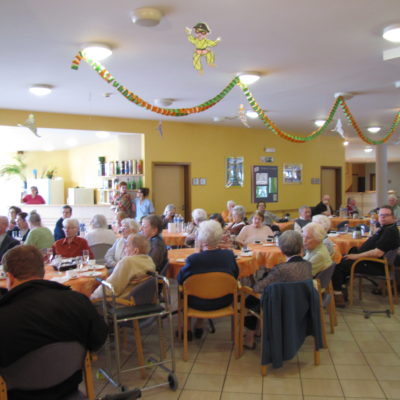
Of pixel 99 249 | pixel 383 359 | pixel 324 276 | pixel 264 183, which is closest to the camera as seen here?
pixel 383 359

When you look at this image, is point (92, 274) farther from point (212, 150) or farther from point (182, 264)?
point (212, 150)

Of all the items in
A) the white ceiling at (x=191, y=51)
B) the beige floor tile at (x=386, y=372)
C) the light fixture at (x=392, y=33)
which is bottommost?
the beige floor tile at (x=386, y=372)

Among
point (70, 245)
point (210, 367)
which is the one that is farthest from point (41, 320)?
point (70, 245)

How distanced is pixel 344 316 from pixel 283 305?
1940 mm

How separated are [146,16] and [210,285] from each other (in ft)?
7.79

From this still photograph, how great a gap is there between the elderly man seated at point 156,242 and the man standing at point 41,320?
1.92 meters

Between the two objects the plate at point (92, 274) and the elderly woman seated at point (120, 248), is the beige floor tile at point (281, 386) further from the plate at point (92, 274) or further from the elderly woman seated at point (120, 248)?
the elderly woman seated at point (120, 248)

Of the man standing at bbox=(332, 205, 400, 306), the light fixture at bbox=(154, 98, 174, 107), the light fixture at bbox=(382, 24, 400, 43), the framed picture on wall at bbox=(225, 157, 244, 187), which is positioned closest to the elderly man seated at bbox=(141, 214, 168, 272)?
the man standing at bbox=(332, 205, 400, 306)

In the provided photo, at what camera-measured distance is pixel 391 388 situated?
307 cm

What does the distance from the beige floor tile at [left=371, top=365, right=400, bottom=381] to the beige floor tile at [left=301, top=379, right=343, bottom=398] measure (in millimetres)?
389

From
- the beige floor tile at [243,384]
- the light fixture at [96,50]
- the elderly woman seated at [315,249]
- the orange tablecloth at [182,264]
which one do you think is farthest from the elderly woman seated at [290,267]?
the light fixture at [96,50]

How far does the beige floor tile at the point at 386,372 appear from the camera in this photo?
3.22 meters

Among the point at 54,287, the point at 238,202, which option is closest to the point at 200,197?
the point at 238,202

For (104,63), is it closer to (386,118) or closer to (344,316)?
(344,316)
